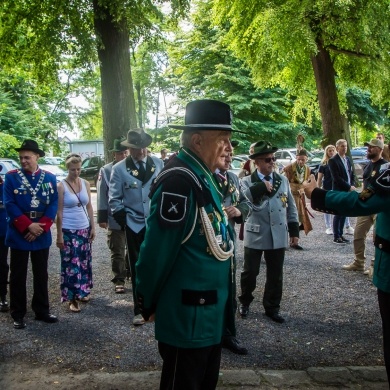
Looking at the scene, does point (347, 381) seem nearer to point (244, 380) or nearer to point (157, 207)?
point (244, 380)

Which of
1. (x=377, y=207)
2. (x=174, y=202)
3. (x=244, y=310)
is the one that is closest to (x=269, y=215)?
(x=244, y=310)

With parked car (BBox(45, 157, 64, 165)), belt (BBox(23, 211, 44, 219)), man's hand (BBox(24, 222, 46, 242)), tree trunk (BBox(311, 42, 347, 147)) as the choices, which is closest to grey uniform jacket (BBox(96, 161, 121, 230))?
belt (BBox(23, 211, 44, 219))

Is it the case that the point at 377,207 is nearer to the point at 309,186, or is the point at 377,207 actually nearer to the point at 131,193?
the point at 309,186

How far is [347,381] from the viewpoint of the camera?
4180mm

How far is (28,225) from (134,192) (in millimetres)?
1308

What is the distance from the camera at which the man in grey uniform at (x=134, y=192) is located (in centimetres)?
573

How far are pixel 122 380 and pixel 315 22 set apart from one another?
1491 centimetres

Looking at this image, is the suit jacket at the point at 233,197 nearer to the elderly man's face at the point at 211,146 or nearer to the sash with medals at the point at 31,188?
the elderly man's face at the point at 211,146

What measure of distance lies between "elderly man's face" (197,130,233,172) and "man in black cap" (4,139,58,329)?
3.43 meters

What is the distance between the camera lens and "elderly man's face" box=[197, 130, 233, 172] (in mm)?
2816

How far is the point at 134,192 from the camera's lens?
5.87 meters

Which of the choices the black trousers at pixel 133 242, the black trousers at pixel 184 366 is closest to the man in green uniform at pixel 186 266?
the black trousers at pixel 184 366

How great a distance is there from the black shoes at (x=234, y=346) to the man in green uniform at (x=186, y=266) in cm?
212

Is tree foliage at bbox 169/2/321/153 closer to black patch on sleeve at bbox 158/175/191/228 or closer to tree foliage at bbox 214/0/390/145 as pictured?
tree foliage at bbox 214/0/390/145
